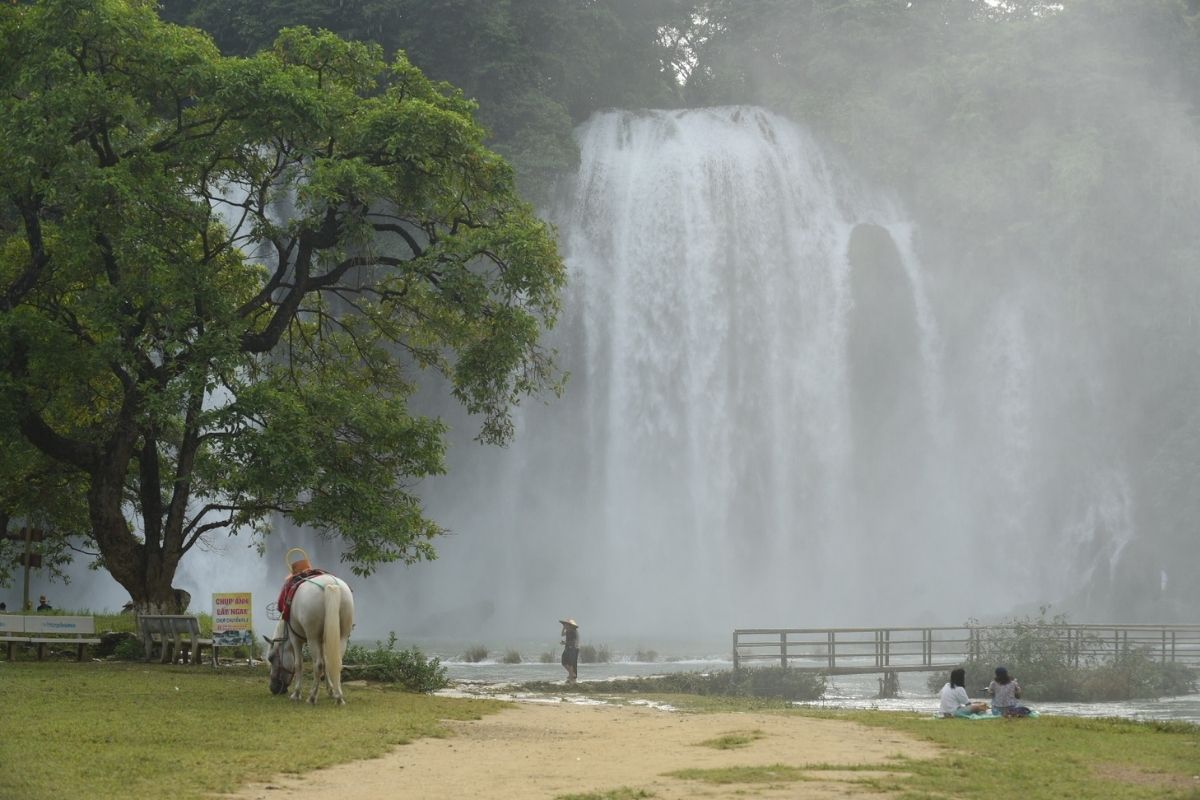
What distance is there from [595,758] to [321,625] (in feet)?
15.3

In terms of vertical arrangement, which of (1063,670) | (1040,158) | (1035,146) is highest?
(1035,146)

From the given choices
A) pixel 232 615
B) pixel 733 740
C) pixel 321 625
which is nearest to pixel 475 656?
pixel 232 615

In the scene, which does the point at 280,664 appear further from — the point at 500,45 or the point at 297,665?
the point at 500,45

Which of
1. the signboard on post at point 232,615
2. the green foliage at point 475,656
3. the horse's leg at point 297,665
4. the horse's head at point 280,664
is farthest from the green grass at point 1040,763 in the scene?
the green foliage at point 475,656

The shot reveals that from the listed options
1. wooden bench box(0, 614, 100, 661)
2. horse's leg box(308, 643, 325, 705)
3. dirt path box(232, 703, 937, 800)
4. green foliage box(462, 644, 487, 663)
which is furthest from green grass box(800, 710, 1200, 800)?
green foliage box(462, 644, 487, 663)

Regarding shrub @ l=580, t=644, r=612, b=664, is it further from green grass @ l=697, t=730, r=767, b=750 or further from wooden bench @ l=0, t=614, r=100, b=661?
green grass @ l=697, t=730, r=767, b=750

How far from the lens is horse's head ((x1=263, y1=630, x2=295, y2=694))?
17438 mm

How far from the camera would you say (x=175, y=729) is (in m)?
13.7

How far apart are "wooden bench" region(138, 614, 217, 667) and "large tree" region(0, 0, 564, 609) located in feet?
2.12

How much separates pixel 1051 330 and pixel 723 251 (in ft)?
42.2

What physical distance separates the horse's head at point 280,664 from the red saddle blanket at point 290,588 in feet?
1.12

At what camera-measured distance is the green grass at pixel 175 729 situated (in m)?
10.8

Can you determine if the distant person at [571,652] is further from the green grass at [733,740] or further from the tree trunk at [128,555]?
the green grass at [733,740]

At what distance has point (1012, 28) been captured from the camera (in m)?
59.0
